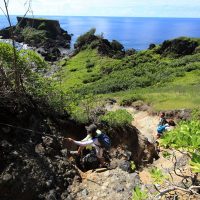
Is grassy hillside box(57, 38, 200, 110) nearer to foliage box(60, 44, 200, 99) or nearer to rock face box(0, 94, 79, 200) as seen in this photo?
foliage box(60, 44, 200, 99)

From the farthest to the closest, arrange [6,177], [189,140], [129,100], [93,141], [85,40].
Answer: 1. [85,40]
2. [129,100]
3. [93,141]
4. [6,177]
5. [189,140]

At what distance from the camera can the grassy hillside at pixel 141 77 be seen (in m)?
30.5

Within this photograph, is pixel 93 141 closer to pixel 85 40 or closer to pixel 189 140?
pixel 189 140

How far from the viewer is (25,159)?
1023 centimetres

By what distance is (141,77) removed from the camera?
48406 mm

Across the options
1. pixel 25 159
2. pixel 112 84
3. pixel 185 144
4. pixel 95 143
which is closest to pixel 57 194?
pixel 25 159

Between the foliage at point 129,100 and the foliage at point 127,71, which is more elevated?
the foliage at point 129,100

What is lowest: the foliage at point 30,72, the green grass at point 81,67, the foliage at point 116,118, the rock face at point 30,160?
the green grass at point 81,67

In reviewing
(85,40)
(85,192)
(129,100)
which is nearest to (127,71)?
(129,100)

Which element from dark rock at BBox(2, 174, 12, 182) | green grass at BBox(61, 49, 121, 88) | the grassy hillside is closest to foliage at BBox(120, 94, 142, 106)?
the grassy hillside

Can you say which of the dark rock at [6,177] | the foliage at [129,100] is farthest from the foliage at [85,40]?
the dark rock at [6,177]

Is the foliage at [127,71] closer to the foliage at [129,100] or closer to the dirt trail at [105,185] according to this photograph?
the foliage at [129,100]

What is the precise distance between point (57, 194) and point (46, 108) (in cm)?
353

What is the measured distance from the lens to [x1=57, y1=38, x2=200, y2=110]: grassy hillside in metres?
30.5
